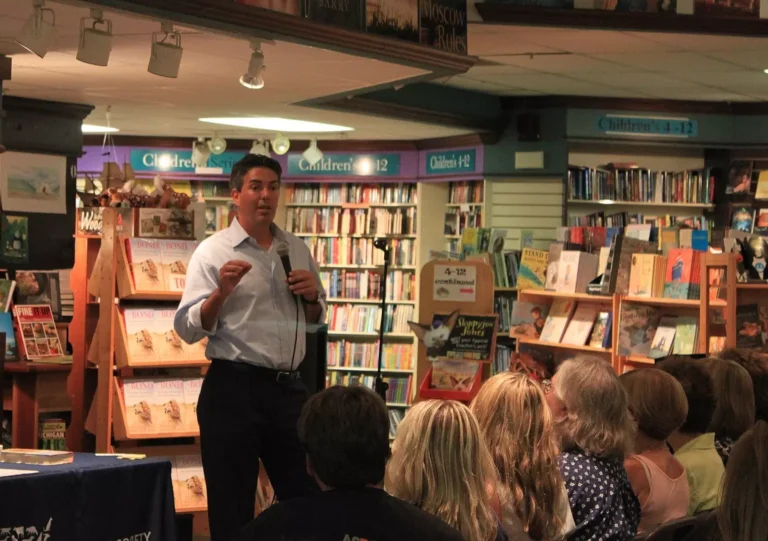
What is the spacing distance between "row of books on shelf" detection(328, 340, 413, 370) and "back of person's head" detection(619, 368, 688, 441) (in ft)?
23.9

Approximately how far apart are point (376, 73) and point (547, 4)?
1.33 meters

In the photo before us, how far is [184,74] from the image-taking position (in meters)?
5.96

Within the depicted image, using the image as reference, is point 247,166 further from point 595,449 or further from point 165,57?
point 595,449

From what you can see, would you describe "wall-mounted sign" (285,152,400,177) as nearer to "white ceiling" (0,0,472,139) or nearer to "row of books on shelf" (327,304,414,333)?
"row of books on shelf" (327,304,414,333)

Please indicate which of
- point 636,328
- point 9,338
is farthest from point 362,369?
point 9,338

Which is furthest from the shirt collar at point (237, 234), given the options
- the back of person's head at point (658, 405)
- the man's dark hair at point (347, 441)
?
the man's dark hair at point (347, 441)

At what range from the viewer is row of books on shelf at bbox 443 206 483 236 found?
10547 mm

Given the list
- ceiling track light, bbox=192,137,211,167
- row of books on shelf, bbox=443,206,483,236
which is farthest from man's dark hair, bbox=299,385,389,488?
ceiling track light, bbox=192,137,211,167

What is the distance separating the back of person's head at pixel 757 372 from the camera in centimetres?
440

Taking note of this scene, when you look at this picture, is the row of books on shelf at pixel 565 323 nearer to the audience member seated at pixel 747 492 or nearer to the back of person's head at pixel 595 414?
the back of person's head at pixel 595 414

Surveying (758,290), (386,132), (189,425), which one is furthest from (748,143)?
(189,425)

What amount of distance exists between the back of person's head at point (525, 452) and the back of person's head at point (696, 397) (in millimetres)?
983

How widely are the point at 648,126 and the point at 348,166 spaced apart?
312cm

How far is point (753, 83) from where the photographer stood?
28.6 ft
